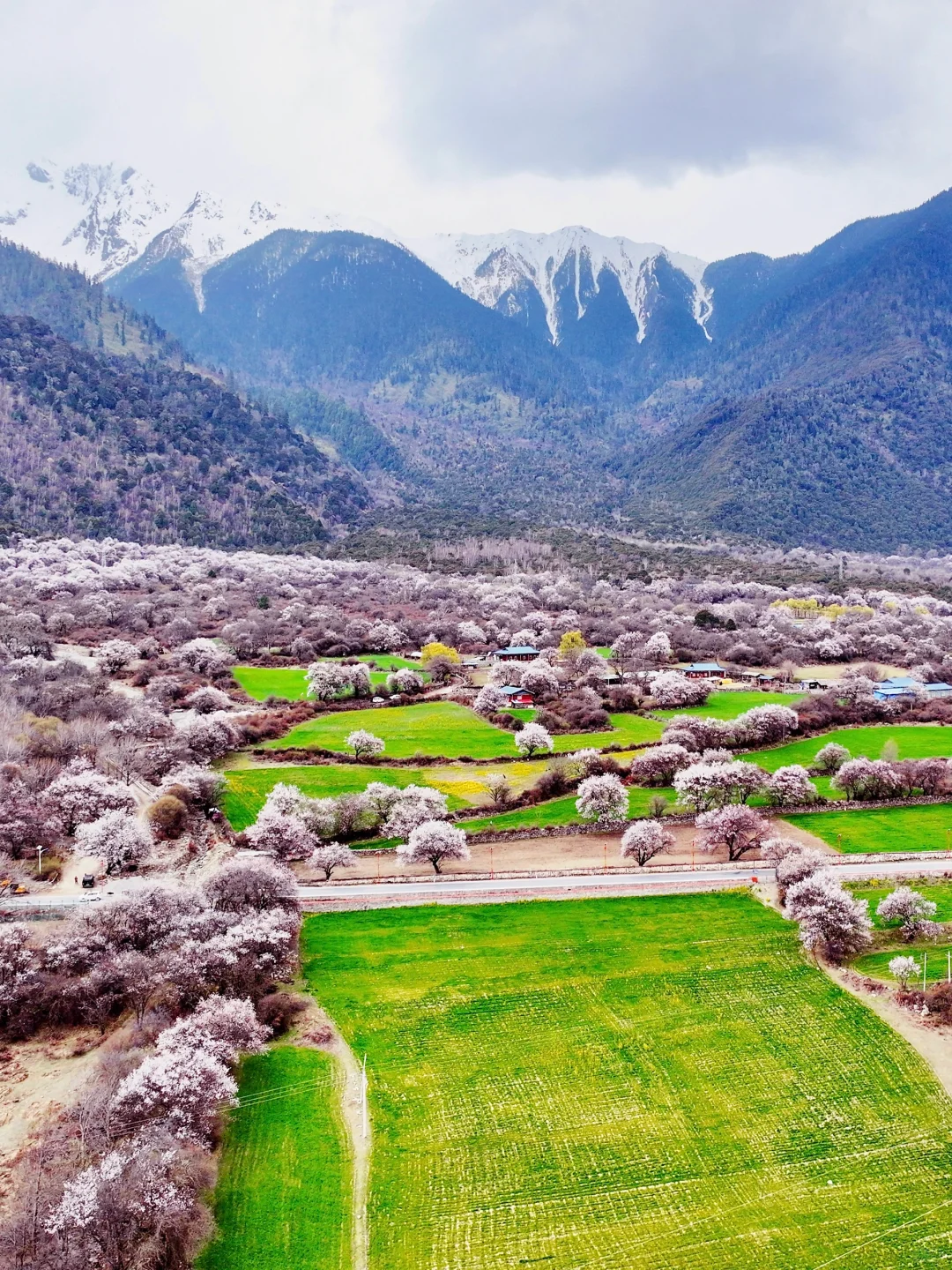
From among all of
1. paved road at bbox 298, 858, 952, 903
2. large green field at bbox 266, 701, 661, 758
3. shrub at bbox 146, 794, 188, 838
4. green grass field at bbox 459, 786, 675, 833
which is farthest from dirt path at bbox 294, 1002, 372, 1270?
large green field at bbox 266, 701, 661, 758

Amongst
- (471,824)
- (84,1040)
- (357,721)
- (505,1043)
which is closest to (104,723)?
(357,721)

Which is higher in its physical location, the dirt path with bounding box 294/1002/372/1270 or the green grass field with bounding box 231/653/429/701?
the green grass field with bounding box 231/653/429/701

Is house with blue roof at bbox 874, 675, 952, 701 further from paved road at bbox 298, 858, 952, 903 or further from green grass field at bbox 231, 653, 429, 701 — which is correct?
green grass field at bbox 231, 653, 429, 701

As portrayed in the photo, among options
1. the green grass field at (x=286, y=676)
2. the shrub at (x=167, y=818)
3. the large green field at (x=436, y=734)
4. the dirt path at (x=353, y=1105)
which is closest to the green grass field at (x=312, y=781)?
the shrub at (x=167, y=818)

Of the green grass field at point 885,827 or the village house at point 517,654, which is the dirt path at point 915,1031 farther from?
the village house at point 517,654

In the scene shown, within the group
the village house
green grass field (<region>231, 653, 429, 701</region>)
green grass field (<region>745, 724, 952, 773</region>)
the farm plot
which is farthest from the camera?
the village house

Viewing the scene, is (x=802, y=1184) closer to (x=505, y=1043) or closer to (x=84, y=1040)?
(x=505, y=1043)
